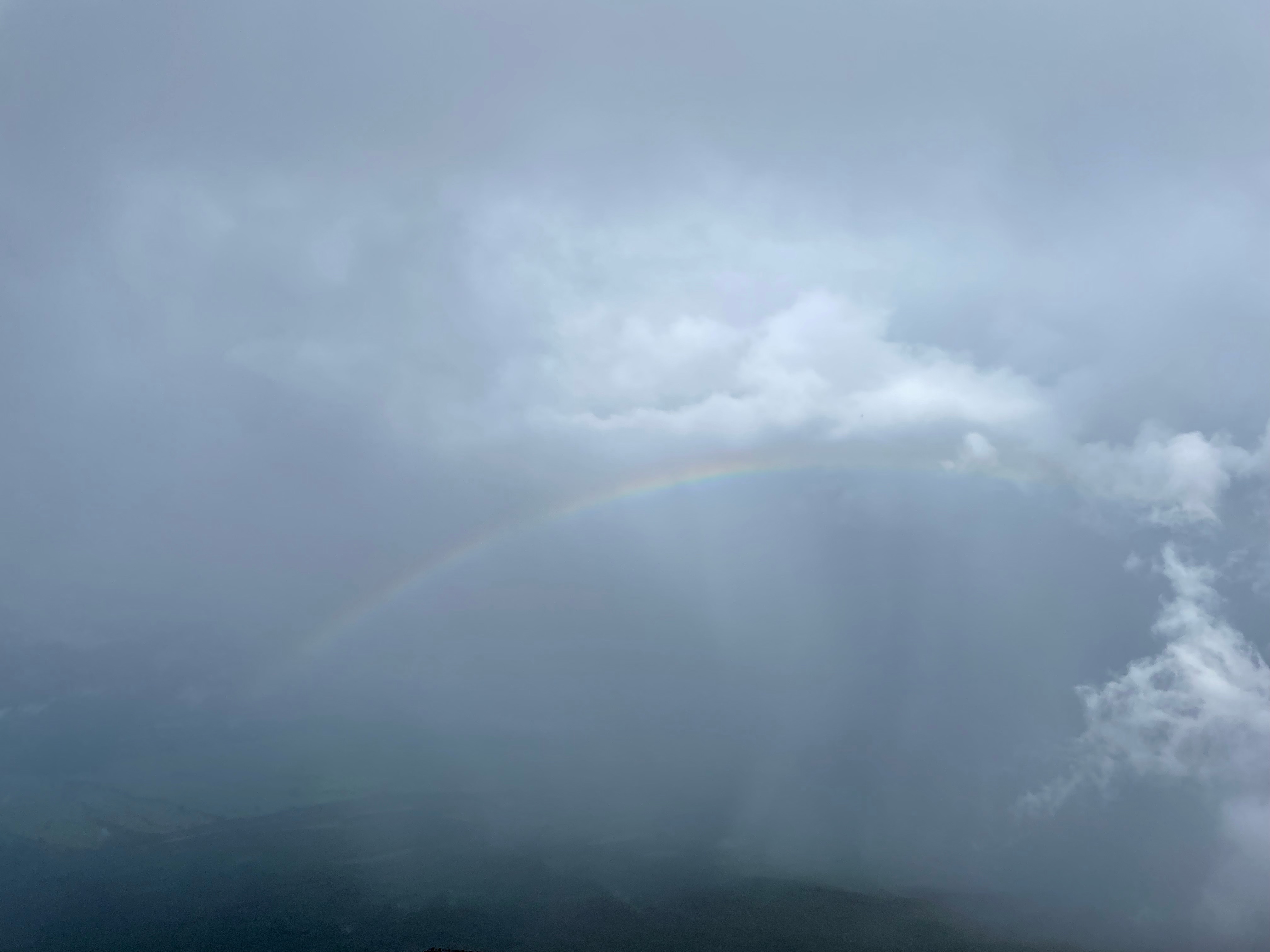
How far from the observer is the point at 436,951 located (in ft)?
641

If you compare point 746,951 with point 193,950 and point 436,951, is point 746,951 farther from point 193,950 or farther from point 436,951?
point 193,950

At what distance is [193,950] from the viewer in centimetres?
19988

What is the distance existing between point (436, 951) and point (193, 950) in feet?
197

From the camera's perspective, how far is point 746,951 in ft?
655

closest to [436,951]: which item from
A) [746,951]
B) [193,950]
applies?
[193,950]

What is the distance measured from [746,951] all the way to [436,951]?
73.8m

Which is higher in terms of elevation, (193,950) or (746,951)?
(746,951)

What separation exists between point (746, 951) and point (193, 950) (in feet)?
438
